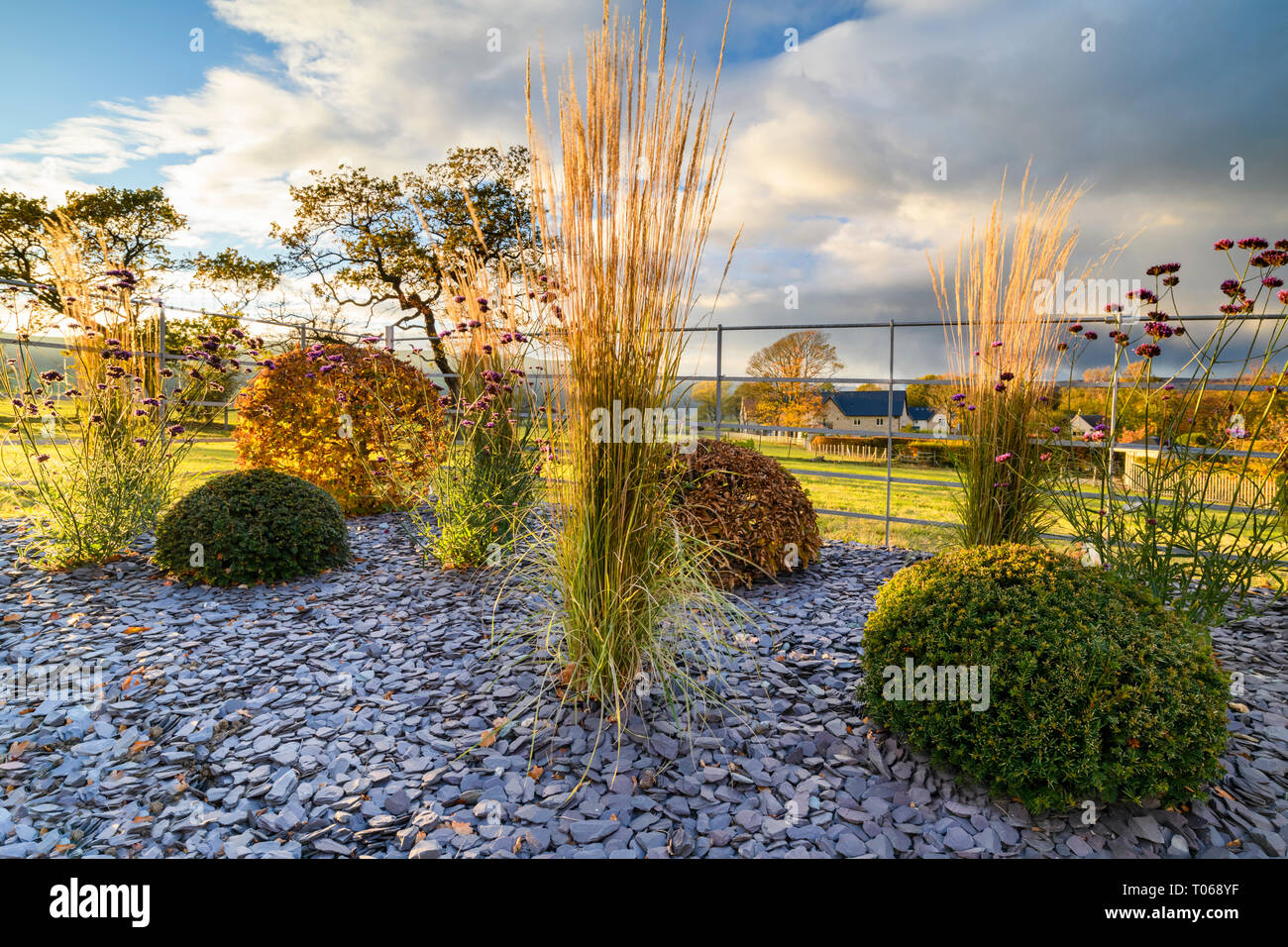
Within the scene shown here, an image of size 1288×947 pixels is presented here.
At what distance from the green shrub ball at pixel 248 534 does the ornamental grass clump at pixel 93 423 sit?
48 cm

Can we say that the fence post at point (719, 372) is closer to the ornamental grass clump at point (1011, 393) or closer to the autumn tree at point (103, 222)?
the ornamental grass clump at point (1011, 393)

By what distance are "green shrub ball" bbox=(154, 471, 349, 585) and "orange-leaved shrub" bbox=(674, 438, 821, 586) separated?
234 cm

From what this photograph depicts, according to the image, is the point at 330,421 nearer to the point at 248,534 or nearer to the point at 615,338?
the point at 248,534

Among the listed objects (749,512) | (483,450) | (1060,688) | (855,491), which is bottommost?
(855,491)

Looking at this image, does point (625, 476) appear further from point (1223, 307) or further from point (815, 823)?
point (1223, 307)

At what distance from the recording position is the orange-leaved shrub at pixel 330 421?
19.7 ft

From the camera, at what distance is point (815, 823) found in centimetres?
201

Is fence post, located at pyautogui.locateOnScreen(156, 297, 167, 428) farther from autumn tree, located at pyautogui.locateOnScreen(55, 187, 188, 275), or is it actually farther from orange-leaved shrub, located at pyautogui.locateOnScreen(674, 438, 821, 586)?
autumn tree, located at pyautogui.locateOnScreen(55, 187, 188, 275)

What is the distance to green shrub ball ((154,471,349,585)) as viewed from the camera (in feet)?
13.3

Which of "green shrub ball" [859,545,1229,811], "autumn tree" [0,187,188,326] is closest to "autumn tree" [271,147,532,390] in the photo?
"autumn tree" [0,187,188,326]

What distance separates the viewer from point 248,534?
160 inches

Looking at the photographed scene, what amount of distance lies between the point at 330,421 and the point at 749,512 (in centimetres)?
401

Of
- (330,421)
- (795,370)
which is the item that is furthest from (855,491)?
(330,421)
